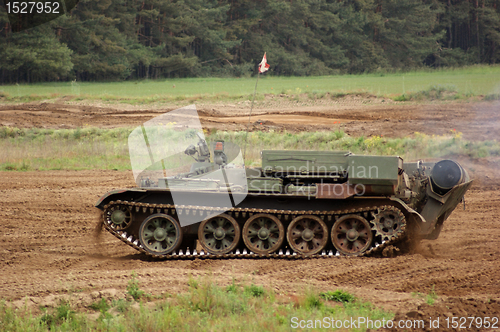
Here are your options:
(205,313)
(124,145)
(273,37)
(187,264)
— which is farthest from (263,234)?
(273,37)

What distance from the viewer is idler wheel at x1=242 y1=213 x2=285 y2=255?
430 inches

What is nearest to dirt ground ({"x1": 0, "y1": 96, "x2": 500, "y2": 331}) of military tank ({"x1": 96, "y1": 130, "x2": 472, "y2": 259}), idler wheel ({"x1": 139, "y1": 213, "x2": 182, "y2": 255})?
idler wheel ({"x1": 139, "y1": 213, "x2": 182, "y2": 255})

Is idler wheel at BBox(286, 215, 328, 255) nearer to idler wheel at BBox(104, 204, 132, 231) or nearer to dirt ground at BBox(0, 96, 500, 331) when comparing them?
dirt ground at BBox(0, 96, 500, 331)

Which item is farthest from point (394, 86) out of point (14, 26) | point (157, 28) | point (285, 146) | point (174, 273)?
point (174, 273)

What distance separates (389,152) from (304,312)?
14561mm

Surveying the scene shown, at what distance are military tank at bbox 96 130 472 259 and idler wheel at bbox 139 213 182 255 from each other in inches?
0.8

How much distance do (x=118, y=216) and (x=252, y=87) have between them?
1296 inches

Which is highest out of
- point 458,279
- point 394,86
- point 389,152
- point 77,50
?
point 77,50

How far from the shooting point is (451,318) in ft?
25.1

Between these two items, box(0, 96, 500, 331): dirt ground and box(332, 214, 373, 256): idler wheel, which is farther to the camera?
box(332, 214, 373, 256): idler wheel

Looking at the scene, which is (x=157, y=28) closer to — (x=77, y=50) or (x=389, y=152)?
(x=77, y=50)

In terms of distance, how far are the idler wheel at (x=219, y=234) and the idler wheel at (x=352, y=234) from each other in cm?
197

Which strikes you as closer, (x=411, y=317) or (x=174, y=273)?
(x=411, y=317)

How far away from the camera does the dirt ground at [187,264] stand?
8891mm
